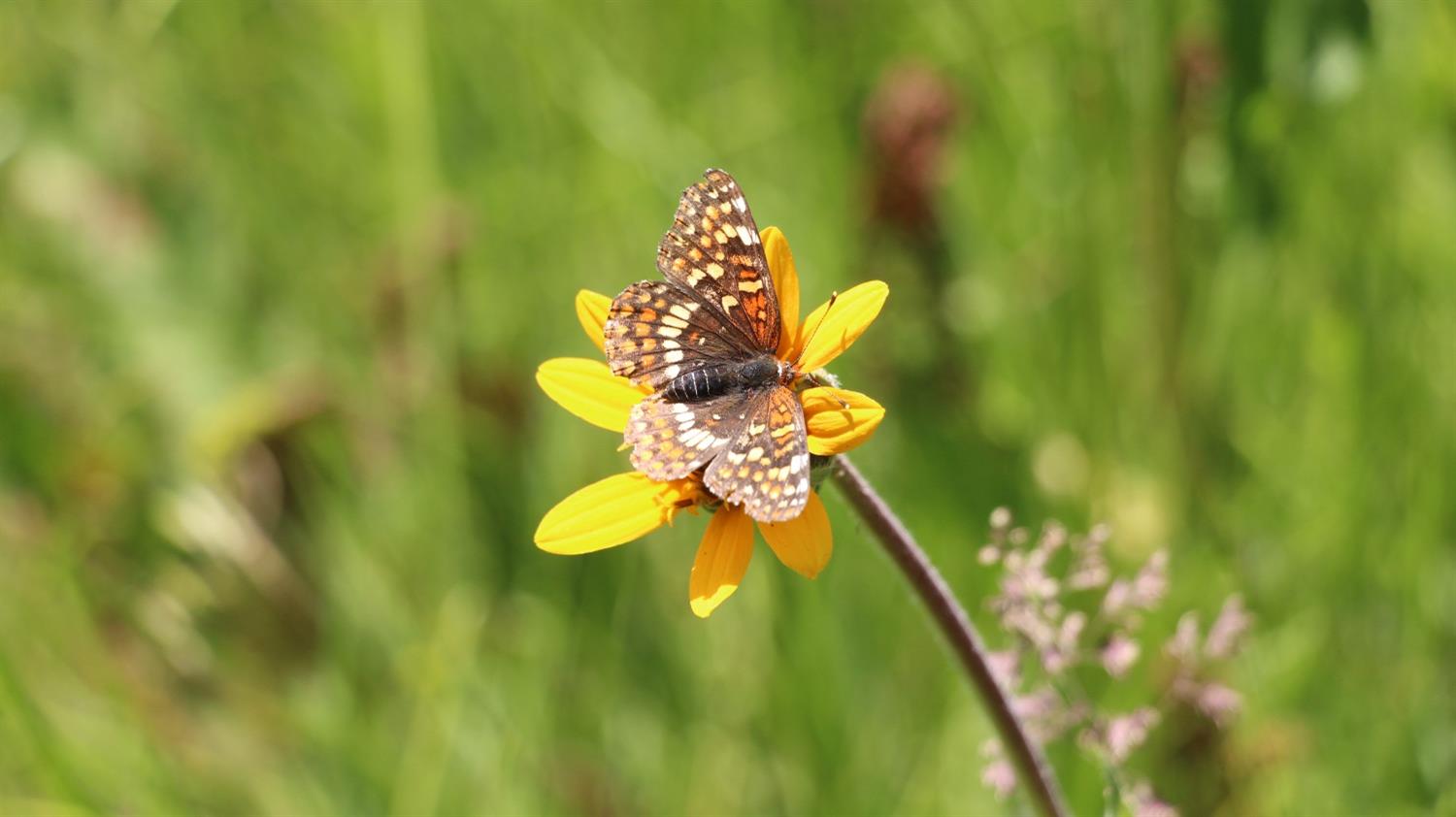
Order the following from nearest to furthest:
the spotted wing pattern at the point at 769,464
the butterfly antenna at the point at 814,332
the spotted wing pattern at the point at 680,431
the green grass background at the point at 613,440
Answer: the spotted wing pattern at the point at 769,464
the spotted wing pattern at the point at 680,431
the butterfly antenna at the point at 814,332
the green grass background at the point at 613,440

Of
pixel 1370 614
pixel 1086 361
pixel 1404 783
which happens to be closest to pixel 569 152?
pixel 1086 361

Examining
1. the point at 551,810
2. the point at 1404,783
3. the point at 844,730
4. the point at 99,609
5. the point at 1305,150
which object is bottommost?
the point at 1404,783

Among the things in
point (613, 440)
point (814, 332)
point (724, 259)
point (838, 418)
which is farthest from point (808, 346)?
point (613, 440)

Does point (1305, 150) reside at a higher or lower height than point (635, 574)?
lower

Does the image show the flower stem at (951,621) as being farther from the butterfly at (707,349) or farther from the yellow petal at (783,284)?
the yellow petal at (783,284)

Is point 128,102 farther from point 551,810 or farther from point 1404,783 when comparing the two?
point 1404,783

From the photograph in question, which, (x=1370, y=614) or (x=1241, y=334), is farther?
(x=1241, y=334)

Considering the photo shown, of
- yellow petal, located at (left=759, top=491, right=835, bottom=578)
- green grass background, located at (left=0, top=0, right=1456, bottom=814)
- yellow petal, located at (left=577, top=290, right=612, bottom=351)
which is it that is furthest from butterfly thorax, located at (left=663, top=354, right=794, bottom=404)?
green grass background, located at (left=0, top=0, right=1456, bottom=814)

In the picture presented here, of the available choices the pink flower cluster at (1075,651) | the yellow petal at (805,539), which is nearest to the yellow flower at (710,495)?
the yellow petal at (805,539)
